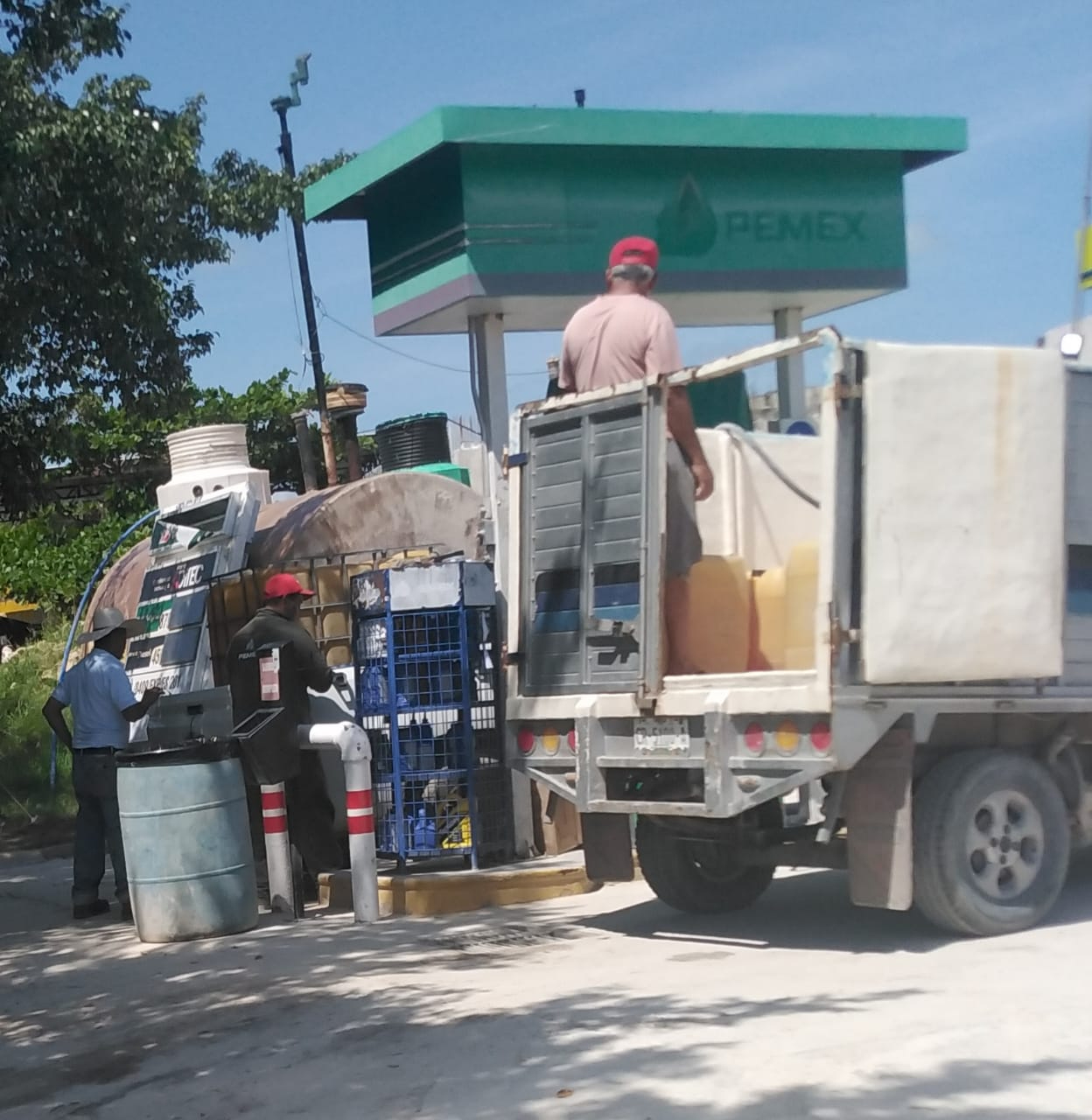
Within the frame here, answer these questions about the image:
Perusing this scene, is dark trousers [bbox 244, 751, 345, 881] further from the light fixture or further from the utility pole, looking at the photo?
the utility pole

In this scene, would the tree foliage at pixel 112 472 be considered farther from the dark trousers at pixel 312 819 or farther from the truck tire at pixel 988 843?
the truck tire at pixel 988 843

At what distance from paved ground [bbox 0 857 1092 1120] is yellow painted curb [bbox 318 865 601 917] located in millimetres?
307

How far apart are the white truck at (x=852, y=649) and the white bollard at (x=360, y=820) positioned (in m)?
1.05

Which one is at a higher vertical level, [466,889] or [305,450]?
[305,450]

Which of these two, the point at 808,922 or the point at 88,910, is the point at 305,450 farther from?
the point at 808,922

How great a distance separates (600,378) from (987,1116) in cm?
458

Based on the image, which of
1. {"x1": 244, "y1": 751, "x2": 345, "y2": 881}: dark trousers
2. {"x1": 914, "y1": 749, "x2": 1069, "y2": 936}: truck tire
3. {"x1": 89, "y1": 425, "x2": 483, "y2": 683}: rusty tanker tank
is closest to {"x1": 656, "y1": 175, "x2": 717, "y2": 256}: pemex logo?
{"x1": 89, "y1": 425, "x2": 483, "y2": 683}: rusty tanker tank

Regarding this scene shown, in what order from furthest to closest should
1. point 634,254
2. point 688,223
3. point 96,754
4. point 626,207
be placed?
point 688,223 < point 626,207 < point 96,754 < point 634,254

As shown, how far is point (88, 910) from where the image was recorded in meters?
9.98

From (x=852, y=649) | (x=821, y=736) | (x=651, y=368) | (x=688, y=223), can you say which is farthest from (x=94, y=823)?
(x=688, y=223)

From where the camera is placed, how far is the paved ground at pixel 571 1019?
5000 mm

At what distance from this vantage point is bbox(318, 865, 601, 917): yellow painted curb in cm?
923

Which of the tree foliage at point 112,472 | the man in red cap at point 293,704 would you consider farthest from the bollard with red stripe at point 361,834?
the tree foliage at point 112,472

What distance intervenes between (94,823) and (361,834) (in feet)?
6.90
